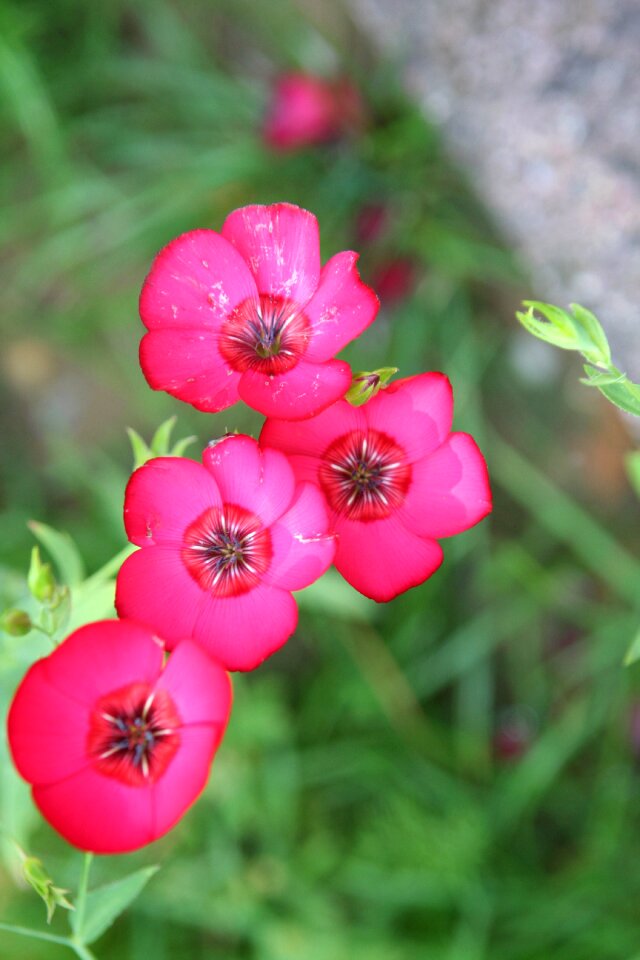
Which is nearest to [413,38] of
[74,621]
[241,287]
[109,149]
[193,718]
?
[109,149]

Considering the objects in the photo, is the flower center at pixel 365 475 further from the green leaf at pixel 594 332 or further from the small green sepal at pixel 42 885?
the small green sepal at pixel 42 885

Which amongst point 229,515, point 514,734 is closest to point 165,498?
point 229,515

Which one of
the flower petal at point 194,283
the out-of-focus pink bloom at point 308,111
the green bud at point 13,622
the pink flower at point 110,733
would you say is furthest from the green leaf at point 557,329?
the out-of-focus pink bloom at point 308,111

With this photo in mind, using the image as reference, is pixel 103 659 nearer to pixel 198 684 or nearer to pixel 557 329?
pixel 198 684

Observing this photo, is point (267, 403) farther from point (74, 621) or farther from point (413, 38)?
point (413, 38)

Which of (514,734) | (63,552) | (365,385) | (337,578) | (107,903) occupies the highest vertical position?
(365,385)

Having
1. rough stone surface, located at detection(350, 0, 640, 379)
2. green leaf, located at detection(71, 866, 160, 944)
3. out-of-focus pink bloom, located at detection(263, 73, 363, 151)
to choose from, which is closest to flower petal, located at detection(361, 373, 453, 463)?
green leaf, located at detection(71, 866, 160, 944)
